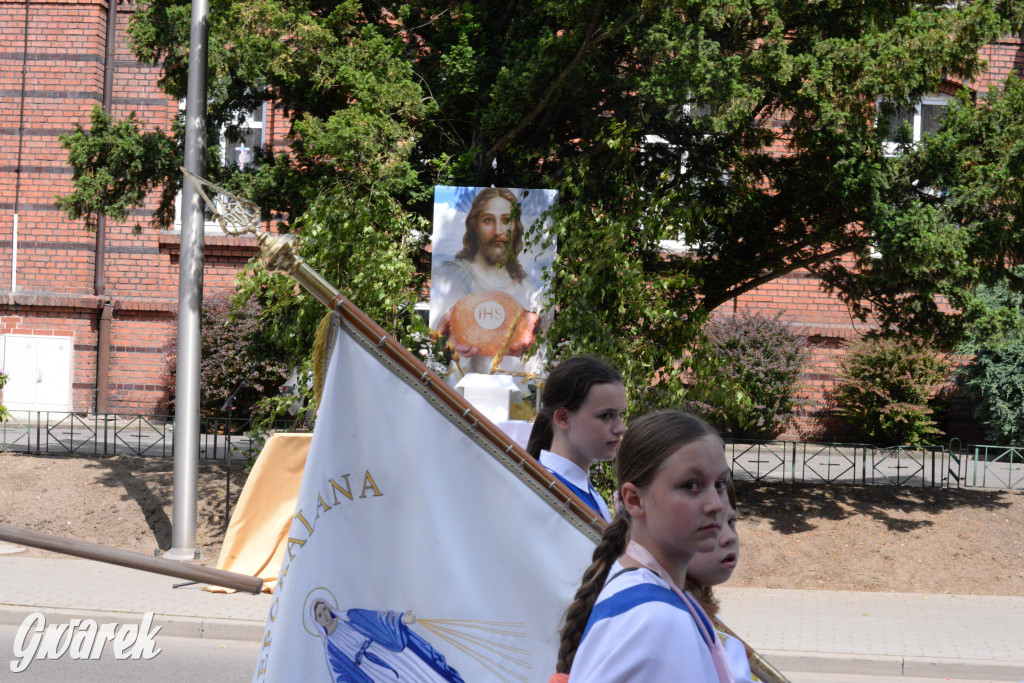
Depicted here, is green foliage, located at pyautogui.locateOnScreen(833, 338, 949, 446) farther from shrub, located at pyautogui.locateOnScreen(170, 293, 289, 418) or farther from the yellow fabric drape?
the yellow fabric drape

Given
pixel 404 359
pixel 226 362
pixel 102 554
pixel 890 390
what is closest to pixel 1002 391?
pixel 890 390

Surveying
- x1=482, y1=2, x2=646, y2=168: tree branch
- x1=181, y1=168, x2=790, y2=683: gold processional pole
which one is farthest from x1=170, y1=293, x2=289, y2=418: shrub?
x1=181, y1=168, x2=790, y2=683: gold processional pole

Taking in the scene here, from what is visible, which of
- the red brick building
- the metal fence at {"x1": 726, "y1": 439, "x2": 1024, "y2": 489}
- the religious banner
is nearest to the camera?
the religious banner

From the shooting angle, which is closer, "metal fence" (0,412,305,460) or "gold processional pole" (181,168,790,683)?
"gold processional pole" (181,168,790,683)

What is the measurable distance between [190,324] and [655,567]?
875cm

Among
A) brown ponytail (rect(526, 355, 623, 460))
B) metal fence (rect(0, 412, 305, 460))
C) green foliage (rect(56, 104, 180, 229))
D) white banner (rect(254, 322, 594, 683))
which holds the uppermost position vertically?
green foliage (rect(56, 104, 180, 229))

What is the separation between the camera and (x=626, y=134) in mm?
9508

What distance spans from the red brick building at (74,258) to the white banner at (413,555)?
17595 mm

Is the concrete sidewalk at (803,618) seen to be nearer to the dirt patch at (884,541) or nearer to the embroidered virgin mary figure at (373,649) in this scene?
the dirt patch at (884,541)

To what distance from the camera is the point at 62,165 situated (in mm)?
19453

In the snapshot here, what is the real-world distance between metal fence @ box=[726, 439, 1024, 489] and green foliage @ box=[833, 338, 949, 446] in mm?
2797

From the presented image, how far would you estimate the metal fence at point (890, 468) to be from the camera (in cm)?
1283

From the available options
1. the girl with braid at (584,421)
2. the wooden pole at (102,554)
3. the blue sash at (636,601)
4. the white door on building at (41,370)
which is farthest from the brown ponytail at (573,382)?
the white door on building at (41,370)

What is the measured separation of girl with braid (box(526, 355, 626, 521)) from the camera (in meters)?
3.08
